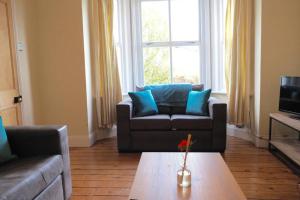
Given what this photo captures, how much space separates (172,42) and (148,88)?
1002 millimetres

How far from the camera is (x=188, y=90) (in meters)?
3.96

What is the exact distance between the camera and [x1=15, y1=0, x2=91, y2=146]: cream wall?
3.63 meters

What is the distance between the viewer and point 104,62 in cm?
398

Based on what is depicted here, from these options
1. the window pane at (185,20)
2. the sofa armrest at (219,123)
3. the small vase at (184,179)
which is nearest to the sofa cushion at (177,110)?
the sofa armrest at (219,123)

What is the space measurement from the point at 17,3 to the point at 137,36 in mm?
1919

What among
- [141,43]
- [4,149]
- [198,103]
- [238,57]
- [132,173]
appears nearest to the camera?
[4,149]

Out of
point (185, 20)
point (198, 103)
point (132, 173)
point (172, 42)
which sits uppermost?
point (185, 20)

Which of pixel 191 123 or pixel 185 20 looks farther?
pixel 185 20

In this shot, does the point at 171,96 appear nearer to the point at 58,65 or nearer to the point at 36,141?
the point at 58,65

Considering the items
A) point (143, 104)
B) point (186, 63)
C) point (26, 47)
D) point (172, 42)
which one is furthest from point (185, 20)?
point (26, 47)

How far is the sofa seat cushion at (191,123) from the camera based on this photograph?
3.33 m

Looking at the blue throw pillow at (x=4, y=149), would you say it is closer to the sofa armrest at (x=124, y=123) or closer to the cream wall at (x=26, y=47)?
the cream wall at (x=26, y=47)

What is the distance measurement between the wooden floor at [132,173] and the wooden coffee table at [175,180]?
1.80ft

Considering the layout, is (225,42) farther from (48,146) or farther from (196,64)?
(48,146)
